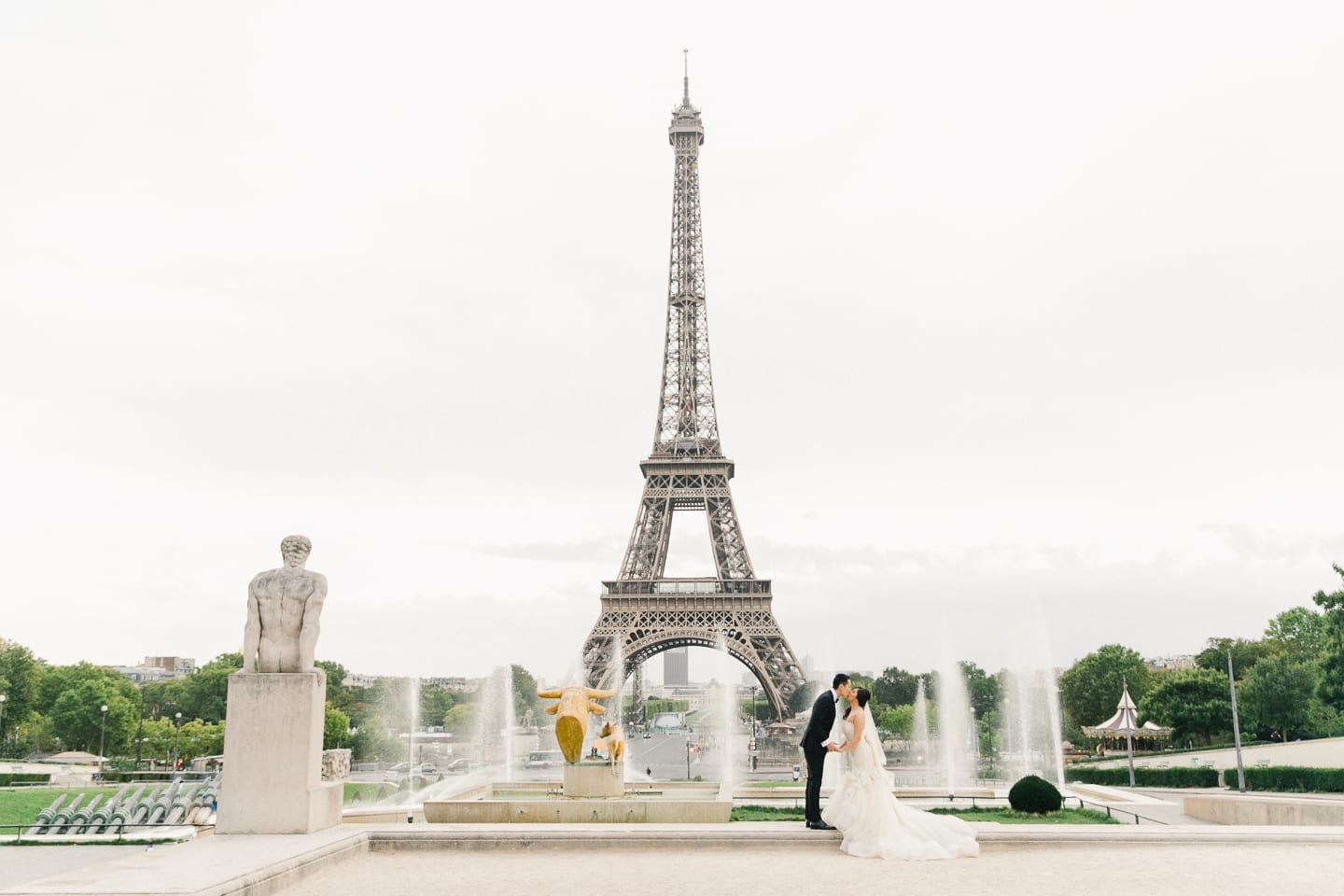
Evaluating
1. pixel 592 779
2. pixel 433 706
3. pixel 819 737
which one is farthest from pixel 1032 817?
pixel 433 706

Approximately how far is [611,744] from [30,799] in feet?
85.5

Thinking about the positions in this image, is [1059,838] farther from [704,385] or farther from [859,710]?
[704,385]

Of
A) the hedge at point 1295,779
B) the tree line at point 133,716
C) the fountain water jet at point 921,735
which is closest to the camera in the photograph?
the hedge at point 1295,779

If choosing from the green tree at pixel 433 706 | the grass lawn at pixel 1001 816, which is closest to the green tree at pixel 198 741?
the green tree at pixel 433 706

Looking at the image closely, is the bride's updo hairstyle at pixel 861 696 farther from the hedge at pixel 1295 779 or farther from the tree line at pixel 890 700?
the tree line at pixel 890 700

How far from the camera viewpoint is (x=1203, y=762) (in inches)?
1746

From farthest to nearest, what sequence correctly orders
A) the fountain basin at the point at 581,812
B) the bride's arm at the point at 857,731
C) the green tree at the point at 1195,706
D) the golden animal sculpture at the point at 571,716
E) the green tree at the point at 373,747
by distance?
the green tree at the point at 373,747 < the green tree at the point at 1195,706 < the golden animal sculpture at the point at 571,716 < the fountain basin at the point at 581,812 < the bride's arm at the point at 857,731

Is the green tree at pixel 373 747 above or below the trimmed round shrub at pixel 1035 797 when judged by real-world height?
below

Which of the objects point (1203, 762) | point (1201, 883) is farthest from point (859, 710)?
point (1203, 762)

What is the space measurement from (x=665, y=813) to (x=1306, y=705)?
5364 cm

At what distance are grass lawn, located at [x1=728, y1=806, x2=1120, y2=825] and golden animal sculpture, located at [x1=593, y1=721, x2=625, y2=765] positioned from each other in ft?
9.58

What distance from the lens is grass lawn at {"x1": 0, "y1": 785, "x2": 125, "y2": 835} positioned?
2679 cm

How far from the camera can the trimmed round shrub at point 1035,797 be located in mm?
19422

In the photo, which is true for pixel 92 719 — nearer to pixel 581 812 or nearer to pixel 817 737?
pixel 581 812
